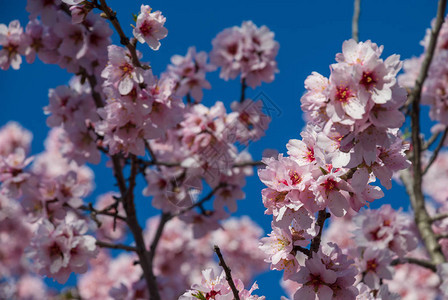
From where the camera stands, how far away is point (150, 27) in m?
2.63

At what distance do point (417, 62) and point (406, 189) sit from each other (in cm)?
146

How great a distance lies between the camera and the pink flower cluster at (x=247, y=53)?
4227 millimetres

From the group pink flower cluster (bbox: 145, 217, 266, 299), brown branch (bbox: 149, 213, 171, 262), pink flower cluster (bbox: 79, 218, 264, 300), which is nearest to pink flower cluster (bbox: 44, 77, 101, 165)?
brown branch (bbox: 149, 213, 171, 262)

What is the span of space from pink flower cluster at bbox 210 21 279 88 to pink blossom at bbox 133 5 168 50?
5.48 feet

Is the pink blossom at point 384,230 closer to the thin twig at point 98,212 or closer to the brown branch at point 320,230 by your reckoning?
the brown branch at point 320,230

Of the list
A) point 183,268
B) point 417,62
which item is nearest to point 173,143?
point 417,62

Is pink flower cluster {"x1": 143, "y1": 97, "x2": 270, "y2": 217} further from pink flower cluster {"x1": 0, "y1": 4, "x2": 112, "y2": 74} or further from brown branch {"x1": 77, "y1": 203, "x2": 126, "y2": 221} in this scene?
pink flower cluster {"x1": 0, "y1": 4, "x2": 112, "y2": 74}

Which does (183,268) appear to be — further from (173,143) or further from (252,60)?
(252,60)

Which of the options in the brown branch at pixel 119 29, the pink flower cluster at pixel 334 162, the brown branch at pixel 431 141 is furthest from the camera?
the brown branch at pixel 431 141

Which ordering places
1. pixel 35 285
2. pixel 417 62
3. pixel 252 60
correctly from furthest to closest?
1. pixel 35 285
2. pixel 417 62
3. pixel 252 60

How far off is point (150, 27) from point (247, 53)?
5.68ft

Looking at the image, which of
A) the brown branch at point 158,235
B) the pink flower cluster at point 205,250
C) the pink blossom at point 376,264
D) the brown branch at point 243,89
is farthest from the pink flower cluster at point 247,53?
the pink flower cluster at point 205,250

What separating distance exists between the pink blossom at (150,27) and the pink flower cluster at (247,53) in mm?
1671

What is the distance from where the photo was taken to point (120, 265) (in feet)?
24.7
